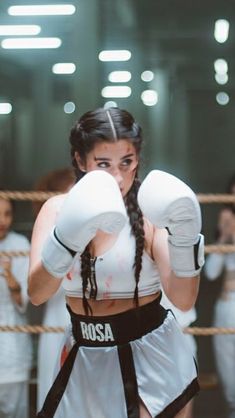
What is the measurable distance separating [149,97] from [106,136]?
1.55 m

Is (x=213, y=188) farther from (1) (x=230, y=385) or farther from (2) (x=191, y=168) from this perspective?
(1) (x=230, y=385)

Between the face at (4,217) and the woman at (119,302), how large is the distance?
1.09m

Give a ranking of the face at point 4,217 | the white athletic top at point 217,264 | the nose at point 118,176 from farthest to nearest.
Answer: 1. the white athletic top at point 217,264
2. the face at point 4,217
3. the nose at point 118,176

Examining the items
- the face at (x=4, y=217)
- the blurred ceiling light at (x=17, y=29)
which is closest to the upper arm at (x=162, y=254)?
the face at (x=4, y=217)

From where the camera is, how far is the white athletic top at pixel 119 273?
3.90ft

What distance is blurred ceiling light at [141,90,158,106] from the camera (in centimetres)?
271

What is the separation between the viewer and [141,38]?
2746 millimetres

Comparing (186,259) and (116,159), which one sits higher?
(116,159)

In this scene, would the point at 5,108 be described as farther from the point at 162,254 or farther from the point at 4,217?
the point at 162,254

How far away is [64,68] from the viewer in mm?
2732

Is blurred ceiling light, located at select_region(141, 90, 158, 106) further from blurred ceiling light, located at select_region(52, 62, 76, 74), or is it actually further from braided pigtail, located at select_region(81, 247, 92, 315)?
braided pigtail, located at select_region(81, 247, 92, 315)

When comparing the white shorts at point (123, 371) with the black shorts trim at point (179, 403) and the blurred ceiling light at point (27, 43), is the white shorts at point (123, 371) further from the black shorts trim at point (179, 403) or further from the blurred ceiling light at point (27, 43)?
the blurred ceiling light at point (27, 43)

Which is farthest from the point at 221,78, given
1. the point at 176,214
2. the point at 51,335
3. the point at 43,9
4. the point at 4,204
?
the point at 176,214

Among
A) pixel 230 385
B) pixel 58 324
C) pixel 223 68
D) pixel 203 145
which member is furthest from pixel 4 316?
pixel 223 68
